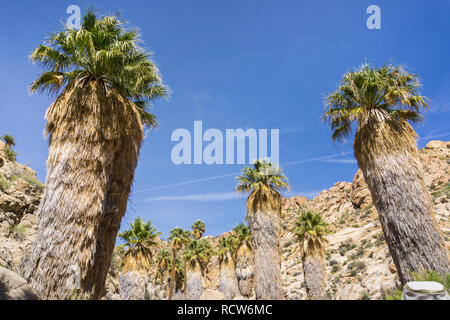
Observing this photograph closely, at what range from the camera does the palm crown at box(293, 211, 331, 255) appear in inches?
1168

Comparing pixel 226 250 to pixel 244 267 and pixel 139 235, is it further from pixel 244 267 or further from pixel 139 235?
pixel 139 235

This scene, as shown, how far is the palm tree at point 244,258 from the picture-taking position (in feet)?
132

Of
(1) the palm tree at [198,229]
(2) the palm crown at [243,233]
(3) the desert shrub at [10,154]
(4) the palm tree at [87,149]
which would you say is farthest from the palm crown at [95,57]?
(1) the palm tree at [198,229]

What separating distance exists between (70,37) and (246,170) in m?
18.3

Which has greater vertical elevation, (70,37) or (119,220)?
(70,37)

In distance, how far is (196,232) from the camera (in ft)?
206

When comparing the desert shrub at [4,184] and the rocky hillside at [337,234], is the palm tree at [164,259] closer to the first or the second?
the rocky hillside at [337,234]

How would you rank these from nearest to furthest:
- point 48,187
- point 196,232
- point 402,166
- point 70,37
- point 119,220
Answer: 1. point 48,187
2. point 70,37
3. point 119,220
4. point 402,166
5. point 196,232

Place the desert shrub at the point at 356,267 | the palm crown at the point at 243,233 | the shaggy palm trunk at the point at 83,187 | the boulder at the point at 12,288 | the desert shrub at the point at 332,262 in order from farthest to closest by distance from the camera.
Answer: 1. the desert shrub at the point at 332,262
2. the palm crown at the point at 243,233
3. the desert shrub at the point at 356,267
4. the shaggy palm trunk at the point at 83,187
5. the boulder at the point at 12,288

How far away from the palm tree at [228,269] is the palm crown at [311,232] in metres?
15.3

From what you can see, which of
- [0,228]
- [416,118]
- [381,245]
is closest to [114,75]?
[0,228]

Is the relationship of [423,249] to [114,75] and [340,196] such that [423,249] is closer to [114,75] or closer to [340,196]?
[114,75]

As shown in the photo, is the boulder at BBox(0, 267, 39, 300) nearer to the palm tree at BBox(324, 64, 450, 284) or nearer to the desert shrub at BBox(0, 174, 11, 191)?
the palm tree at BBox(324, 64, 450, 284)

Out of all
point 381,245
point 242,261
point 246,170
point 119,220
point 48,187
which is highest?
point 246,170
